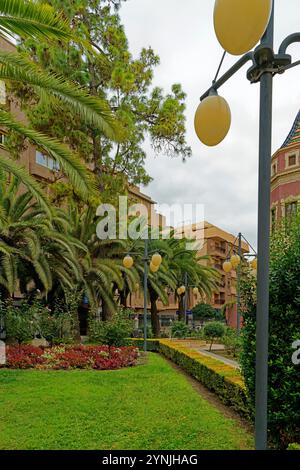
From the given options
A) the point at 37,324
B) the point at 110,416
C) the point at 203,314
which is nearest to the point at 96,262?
the point at 37,324

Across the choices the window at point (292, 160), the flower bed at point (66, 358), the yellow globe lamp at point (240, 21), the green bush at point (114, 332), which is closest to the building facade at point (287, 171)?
the window at point (292, 160)

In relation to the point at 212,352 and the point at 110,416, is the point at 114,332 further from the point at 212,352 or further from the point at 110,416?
the point at 110,416

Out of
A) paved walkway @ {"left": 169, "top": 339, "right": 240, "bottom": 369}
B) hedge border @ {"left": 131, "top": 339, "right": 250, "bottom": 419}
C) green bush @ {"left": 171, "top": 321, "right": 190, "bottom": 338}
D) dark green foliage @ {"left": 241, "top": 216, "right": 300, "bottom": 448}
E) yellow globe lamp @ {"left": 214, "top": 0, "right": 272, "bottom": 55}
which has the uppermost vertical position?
yellow globe lamp @ {"left": 214, "top": 0, "right": 272, "bottom": 55}

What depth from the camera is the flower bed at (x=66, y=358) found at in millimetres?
11680

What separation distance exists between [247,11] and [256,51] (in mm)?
710

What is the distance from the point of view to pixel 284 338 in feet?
14.6

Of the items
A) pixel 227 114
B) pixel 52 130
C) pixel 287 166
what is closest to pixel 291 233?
pixel 227 114

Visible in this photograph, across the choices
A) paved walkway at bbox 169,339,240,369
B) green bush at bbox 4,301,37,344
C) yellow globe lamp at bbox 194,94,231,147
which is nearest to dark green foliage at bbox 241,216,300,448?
yellow globe lamp at bbox 194,94,231,147

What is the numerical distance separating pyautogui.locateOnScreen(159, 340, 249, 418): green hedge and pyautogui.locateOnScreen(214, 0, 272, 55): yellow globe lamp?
4580 mm

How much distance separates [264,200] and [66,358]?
34.5 ft

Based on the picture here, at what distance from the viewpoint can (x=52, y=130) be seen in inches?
682

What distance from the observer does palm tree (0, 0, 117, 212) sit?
613 cm

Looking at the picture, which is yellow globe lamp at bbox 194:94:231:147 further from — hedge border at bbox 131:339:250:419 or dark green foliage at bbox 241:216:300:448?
hedge border at bbox 131:339:250:419
